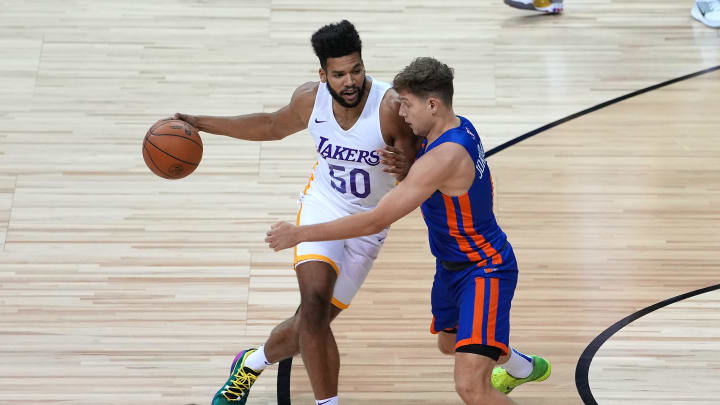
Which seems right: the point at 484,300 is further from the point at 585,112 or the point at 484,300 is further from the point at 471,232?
the point at 585,112

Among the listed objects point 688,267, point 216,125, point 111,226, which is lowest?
point 111,226

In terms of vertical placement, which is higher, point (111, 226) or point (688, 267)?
point (688, 267)

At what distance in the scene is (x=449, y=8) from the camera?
26.1ft

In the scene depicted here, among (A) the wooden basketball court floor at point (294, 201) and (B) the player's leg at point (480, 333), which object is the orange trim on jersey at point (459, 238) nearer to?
(B) the player's leg at point (480, 333)

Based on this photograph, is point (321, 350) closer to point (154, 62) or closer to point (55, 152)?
point (55, 152)

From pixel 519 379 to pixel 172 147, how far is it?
212 centimetres

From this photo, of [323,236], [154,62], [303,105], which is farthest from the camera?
[154,62]

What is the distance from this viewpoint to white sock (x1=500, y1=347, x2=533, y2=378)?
15.6 feet

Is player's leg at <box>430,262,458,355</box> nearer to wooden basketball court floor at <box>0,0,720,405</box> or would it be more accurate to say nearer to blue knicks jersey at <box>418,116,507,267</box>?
blue knicks jersey at <box>418,116,507,267</box>

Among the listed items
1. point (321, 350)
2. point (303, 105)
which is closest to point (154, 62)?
point (303, 105)

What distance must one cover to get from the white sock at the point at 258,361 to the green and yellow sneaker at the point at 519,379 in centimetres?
119

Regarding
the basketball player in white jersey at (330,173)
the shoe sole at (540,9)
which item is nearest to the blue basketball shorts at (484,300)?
the basketball player in white jersey at (330,173)

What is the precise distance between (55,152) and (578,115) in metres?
3.71

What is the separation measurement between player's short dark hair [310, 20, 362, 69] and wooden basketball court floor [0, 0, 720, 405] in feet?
5.67
